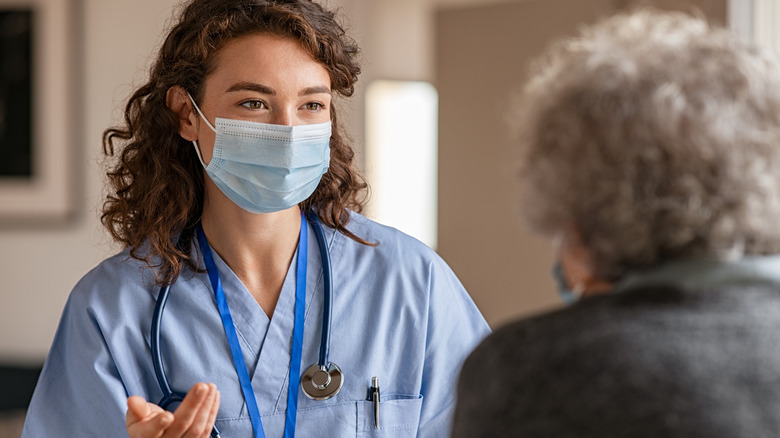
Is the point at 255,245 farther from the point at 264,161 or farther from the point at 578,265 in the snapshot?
the point at 578,265

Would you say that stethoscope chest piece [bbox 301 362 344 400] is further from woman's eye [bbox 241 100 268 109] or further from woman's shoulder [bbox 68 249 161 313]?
woman's eye [bbox 241 100 268 109]

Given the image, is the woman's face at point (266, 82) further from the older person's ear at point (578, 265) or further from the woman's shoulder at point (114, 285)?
the older person's ear at point (578, 265)

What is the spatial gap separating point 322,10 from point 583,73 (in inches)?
34.7

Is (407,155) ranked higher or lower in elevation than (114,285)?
higher

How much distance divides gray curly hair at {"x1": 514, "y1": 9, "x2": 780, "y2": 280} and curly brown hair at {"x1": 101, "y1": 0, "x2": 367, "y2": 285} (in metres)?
0.78

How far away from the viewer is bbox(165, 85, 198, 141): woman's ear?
1595 millimetres

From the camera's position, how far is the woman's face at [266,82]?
149cm

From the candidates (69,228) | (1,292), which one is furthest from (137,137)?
(1,292)

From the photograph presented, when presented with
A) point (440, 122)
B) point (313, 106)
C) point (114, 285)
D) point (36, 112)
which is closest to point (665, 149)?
point (313, 106)

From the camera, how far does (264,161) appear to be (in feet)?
5.01

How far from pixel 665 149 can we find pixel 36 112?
3273 mm

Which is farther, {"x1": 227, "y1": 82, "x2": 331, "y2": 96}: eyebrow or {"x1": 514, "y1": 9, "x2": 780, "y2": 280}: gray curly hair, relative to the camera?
{"x1": 227, "y1": 82, "x2": 331, "y2": 96}: eyebrow

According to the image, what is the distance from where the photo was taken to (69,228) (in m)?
3.56

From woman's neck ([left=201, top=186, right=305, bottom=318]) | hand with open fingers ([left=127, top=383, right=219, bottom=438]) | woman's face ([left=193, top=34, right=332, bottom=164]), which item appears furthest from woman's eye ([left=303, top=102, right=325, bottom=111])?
hand with open fingers ([left=127, top=383, right=219, bottom=438])
